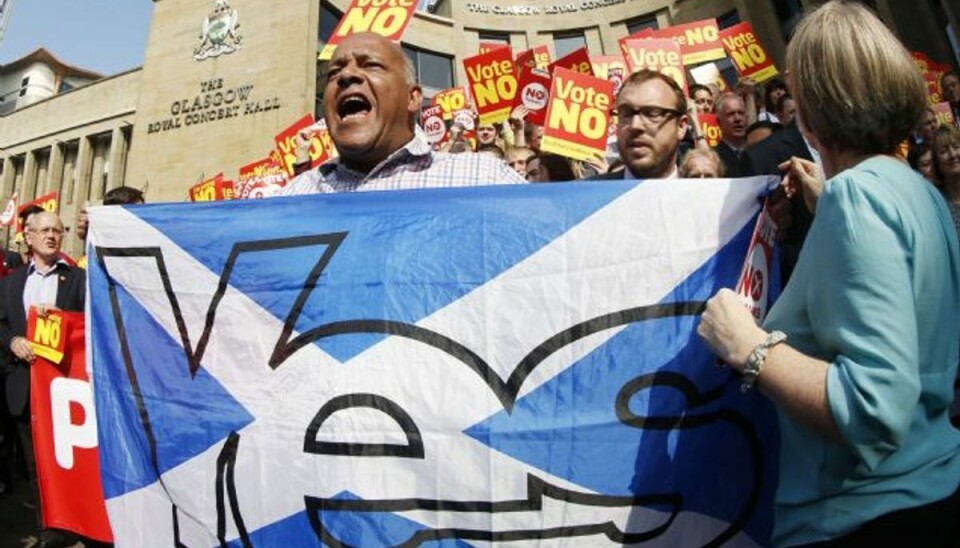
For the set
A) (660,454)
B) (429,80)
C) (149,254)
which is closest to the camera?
(660,454)

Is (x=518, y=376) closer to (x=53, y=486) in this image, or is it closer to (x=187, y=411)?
(x=187, y=411)

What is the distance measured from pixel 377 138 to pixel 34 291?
3.06 meters

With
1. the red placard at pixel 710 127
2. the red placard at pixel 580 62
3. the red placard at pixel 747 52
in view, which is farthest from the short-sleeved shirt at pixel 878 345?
the red placard at pixel 747 52

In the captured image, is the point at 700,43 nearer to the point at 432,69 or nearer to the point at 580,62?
the point at 580,62

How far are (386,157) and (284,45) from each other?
20.8 meters

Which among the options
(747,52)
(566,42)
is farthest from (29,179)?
(747,52)

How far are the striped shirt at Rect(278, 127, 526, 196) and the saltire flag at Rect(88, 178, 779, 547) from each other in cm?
29

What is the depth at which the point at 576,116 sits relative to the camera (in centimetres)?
547

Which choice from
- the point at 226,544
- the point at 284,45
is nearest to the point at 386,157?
the point at 226,544

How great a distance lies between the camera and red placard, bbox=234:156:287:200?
7.75 meters

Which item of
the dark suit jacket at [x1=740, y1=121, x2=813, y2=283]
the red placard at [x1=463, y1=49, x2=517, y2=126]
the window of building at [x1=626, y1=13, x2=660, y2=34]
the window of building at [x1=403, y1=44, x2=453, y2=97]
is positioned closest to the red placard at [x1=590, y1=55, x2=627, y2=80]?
the red placard at [x1=463, y1=49, x2=517, y2=126]

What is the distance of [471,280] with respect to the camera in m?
1.83

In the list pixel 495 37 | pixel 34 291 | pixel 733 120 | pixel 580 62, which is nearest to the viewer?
pixel 34 291

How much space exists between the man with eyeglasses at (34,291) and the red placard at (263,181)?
3.02 meters
